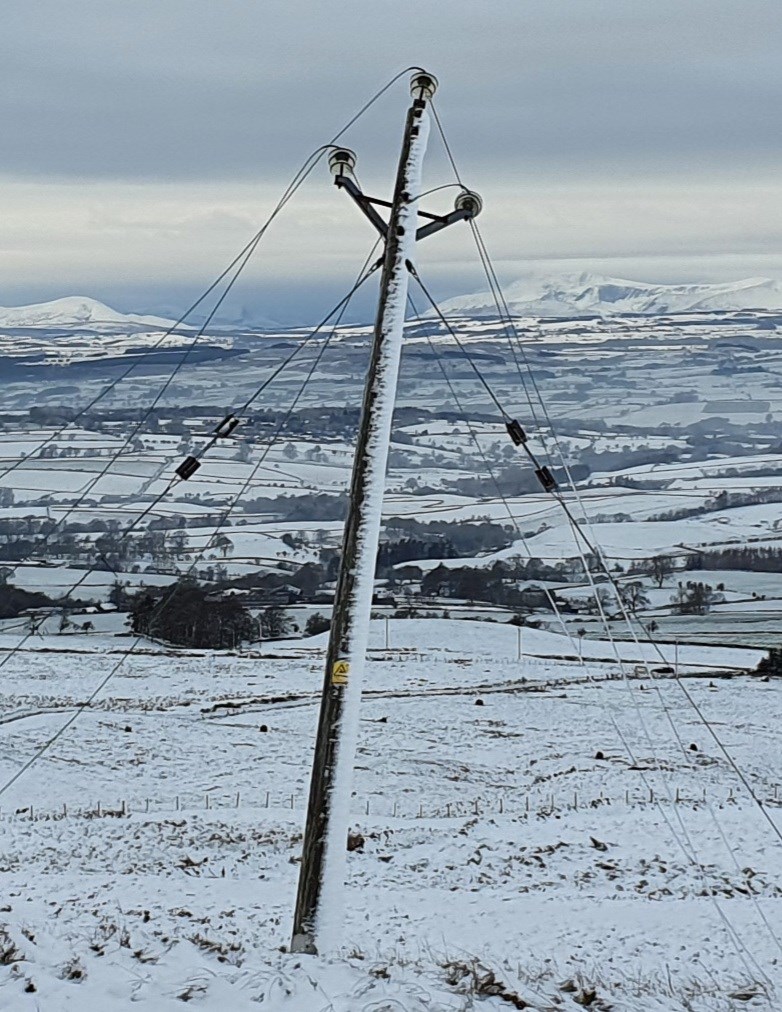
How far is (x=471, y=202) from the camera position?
7.89 metres

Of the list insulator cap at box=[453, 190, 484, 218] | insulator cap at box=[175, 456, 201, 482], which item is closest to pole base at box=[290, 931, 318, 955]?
insulator cap at box=[175, 456, 201, 482]

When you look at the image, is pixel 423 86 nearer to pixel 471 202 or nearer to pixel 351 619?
pixel 471 202

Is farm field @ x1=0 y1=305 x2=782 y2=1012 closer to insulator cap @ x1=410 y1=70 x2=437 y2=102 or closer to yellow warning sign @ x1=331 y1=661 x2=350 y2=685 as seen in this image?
yellow warning sign @ x1=331 y1=661 x2=350 y2=685

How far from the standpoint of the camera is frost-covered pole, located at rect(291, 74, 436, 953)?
24.0 feet

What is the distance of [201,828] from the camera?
16062 millimetres

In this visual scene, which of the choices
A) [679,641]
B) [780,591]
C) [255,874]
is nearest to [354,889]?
[255,874]

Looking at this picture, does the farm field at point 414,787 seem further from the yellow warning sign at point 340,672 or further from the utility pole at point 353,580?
the yellow warning sign at point 340,672

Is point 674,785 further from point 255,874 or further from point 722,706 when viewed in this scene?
point 722,706

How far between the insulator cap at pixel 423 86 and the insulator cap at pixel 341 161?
27.4 inches

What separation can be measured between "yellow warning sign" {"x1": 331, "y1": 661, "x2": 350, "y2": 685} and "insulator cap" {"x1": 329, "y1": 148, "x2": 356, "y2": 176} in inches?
140

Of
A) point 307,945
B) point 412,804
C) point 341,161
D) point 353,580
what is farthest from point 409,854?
point 341,161

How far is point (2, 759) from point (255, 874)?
1064 cm

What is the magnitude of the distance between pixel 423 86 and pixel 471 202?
92cm

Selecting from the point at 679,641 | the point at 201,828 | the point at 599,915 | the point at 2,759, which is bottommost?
the point at 679,641
